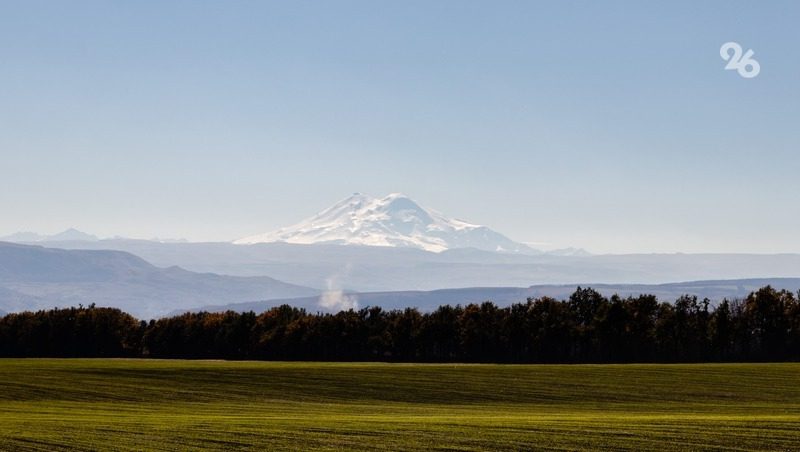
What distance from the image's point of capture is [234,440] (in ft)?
154

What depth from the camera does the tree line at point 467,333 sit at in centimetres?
15688

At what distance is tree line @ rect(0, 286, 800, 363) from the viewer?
15688 centimetres

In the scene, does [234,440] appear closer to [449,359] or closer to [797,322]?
[449,359]

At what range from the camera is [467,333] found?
541ft

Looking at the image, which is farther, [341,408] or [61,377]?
[61,377]

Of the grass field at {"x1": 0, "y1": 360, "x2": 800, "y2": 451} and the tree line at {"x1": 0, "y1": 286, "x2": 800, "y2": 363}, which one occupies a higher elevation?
the tree line at {"x1": 0, "y1": 286, "x2": 800, "y2": 363}

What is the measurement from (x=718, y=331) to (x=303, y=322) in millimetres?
66700

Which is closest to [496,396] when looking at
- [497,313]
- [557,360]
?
[557,360]

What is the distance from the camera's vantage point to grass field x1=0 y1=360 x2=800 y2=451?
46625mm

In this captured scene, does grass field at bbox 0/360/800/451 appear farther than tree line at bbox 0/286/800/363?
No

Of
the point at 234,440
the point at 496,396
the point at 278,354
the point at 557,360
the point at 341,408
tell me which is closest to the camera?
the point at 234,440

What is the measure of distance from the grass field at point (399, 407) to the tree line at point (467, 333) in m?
43.9

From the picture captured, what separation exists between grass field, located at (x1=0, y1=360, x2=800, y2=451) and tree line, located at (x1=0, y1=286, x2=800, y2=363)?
144ft

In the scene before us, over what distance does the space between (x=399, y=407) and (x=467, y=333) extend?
88381 millimetres
